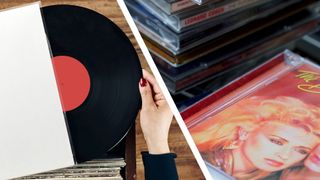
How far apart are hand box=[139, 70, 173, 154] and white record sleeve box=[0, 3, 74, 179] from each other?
0.38ft

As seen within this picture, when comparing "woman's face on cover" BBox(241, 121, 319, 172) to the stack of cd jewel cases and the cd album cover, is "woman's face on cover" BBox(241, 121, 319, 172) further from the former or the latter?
the stack of cd jewel cases

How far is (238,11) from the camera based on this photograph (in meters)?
0.82

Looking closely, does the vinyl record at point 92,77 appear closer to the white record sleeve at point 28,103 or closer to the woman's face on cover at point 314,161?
the white record sleeve at point 28,103

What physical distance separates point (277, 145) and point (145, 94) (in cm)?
21

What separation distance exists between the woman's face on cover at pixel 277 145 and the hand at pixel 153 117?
121mm

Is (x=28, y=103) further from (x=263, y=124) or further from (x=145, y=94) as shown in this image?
(x=263, y=124)

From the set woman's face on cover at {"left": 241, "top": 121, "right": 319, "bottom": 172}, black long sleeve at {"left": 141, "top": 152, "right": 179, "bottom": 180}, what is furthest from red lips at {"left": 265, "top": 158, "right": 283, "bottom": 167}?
black long sleeve at {"left": 141, "top": 152, "right": 179, "bottom": 180}

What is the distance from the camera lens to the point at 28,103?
614 millimetres

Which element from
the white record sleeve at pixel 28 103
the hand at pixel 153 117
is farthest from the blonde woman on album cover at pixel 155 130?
the white record sleeve at pixel 28 103

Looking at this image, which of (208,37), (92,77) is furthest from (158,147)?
(208,37)

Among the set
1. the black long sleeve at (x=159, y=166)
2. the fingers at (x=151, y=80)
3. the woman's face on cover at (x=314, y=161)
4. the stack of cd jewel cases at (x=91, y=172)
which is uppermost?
the fingers at (x=151, y=80)

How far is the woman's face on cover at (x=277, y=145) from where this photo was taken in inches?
24.4

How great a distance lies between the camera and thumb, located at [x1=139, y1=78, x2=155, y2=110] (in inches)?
25.6

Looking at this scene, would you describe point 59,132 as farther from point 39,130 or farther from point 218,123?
point 218,123
